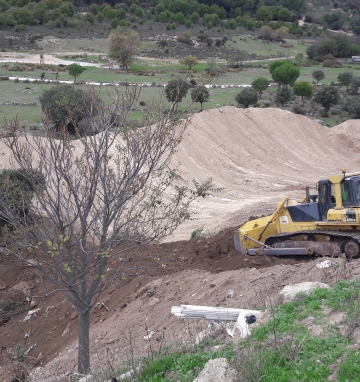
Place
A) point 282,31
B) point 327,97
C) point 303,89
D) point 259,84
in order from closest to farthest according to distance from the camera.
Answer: point 327,97
point 303,89
point 259,84
point 282,31

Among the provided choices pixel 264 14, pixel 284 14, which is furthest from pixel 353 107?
pixel 284 14

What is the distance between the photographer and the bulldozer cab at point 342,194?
13.4 m

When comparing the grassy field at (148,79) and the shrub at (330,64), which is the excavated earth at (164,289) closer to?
the grassy field at (148,79)

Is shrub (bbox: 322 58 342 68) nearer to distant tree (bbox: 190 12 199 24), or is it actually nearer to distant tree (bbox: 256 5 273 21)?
distant tree (bbox: 190 12 199 24)

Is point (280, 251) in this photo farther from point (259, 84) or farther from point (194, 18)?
point (194, 18)

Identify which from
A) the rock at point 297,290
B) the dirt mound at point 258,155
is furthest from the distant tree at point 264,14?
the rock at point 297,290

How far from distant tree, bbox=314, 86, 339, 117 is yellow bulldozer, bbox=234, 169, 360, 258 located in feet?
102

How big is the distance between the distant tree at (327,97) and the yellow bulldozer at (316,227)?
31169 mm

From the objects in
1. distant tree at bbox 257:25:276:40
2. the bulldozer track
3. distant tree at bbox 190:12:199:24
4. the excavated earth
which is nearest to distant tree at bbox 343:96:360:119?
the excavated earth

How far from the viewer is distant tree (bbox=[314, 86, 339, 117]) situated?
1758 inches

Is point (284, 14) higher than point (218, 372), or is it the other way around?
point (284, 14)

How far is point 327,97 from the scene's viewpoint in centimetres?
4488

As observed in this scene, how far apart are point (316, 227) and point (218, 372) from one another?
7.81 metres

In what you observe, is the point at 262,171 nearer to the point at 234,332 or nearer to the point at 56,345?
the point at 56,345
